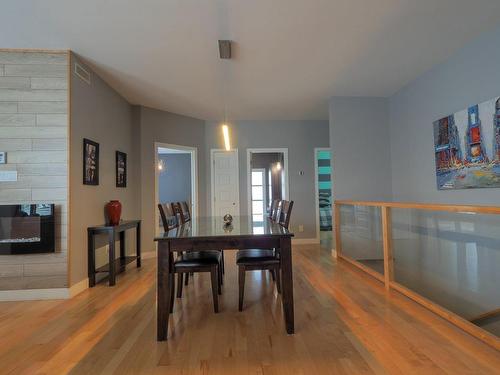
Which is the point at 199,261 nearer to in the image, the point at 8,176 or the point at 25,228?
the point at 25,228

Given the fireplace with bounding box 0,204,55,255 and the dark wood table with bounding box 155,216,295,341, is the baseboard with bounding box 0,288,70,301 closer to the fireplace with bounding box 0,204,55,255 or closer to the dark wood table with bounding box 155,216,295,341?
the fireplace with bounding box 0,204,55,255

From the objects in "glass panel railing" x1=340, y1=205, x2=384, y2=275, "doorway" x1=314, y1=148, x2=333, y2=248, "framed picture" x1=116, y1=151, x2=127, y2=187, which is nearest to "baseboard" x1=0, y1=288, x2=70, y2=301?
"framed picture" x1=116, y1=151, x2=127, y2=187

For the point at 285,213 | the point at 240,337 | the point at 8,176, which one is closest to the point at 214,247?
the point at 240,337

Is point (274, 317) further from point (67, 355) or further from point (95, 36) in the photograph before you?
point (95, 36)

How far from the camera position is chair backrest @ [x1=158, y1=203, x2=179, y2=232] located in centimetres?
271

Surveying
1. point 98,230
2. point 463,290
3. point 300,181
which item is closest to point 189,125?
point 300,181

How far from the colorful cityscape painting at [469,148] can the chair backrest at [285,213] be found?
2.10 metres

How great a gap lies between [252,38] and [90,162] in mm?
2387

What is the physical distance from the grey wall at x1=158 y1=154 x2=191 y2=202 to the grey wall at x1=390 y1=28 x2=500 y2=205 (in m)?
6.41

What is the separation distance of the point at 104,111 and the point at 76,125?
0.79 meters

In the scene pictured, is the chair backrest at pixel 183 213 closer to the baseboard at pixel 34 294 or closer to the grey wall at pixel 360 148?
the baseboard at pixel 34 294

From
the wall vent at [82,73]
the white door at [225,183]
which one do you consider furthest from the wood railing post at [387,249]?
the wall vent at [82,73]

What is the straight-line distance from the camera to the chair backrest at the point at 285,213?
112 inches

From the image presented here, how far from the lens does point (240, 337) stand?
2.13 metres
